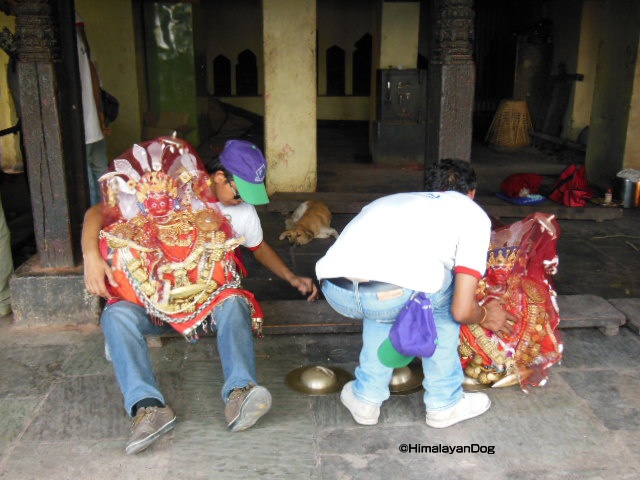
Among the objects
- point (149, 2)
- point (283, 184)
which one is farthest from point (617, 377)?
point (149, 2)

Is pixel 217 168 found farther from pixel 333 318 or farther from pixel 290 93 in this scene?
pixel 290 93

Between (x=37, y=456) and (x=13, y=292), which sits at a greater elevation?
(x=13, y=292)

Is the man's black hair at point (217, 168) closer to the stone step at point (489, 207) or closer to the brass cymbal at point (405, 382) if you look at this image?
the brass cymbal at point (405, 382)

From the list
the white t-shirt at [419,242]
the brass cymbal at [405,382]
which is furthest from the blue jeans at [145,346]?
the brass cymbal at [405,382]

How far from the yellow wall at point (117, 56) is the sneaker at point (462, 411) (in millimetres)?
7693

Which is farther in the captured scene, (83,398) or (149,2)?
(149,2)

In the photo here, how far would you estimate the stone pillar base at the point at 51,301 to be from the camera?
4.27m

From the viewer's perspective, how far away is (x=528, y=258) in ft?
12.2

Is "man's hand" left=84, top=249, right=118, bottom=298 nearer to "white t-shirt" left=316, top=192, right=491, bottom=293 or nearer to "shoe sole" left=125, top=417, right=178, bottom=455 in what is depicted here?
"shoe sole" left=125, top=417, right=178, bottom=455

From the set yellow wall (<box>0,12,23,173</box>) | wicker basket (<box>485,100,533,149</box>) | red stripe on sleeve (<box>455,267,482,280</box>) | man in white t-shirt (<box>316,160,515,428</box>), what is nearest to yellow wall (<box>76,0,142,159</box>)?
yellow wall (<box>0,12,23,173</box>)

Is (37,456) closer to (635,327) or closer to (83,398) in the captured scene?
(83,398)

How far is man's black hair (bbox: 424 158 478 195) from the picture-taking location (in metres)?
3.09

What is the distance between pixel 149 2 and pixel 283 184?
478 centimetres

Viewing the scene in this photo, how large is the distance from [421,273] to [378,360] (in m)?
0.49
